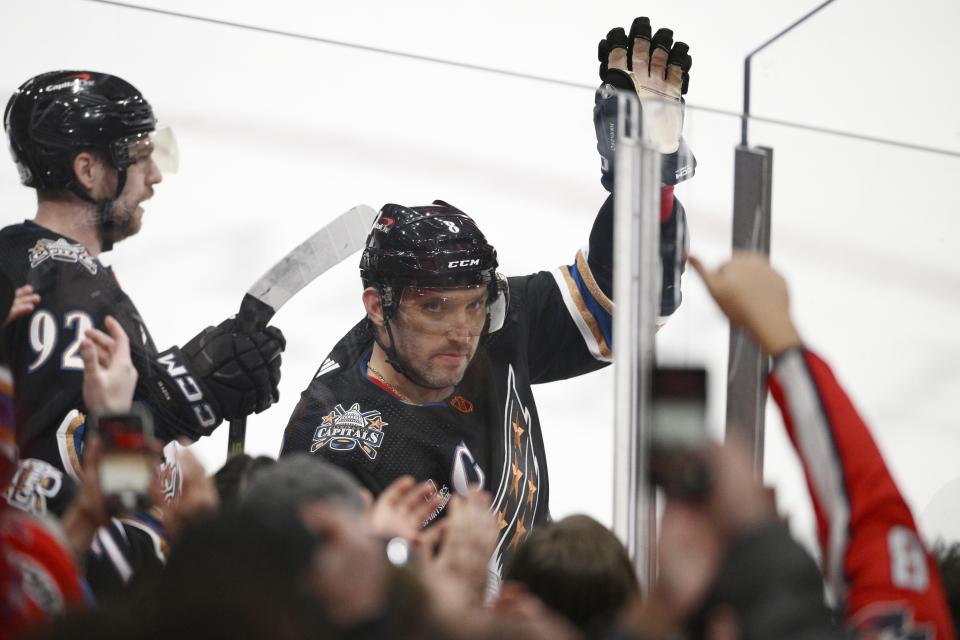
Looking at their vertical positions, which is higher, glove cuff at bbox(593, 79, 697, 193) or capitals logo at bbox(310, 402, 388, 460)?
glove cuff at bbox(593, 79, 697, 193)

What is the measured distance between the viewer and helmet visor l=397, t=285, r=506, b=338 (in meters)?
1.79

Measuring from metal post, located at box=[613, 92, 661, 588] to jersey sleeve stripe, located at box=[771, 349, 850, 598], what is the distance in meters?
0.41

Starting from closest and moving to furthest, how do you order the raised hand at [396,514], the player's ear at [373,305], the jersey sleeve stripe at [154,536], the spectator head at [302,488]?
the spectator head at [302,488] < the raised hand at [396,514] < the jersey sleeve stripe at [154,536] < the player's ear at [373,305]

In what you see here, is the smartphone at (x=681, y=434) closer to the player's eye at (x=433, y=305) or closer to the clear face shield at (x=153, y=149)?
the player's eye at (x=433, y=305)

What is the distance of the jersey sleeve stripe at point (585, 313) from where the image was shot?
1.90 m

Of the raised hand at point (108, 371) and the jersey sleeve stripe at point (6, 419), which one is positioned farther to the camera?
the raised hand at point (108, 371)

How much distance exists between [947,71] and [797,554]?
1.59m

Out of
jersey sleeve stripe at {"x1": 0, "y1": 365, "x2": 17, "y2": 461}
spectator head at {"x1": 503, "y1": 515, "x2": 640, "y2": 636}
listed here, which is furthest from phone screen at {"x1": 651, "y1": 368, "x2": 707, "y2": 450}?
jersey sleeve stripe at {"x1": 0, "y1": 365, "x2": 17, "y2": 461}

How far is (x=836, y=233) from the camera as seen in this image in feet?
6.31

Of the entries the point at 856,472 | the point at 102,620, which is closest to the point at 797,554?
the point at 856,472

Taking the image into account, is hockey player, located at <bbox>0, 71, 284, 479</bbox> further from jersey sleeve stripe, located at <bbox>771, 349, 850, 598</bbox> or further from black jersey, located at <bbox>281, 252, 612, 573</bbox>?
jersey sleeve stripe, located at <bbox>771, 349, 850, 598</bbox>

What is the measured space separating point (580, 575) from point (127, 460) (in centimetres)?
64

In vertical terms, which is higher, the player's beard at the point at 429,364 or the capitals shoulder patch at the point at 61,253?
the capitals shoulder patch at the point at 61,253

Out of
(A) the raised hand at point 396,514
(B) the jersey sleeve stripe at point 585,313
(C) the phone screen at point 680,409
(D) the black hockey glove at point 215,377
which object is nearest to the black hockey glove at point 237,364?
(D) the black hockey glove at point 215,377
